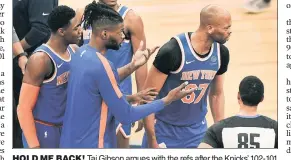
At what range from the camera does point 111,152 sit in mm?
4285

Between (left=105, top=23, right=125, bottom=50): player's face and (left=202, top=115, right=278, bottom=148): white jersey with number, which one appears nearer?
(left=105, top=23, right=125, bottom=50): player's face

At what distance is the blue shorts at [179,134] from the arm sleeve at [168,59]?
Result: 419mm

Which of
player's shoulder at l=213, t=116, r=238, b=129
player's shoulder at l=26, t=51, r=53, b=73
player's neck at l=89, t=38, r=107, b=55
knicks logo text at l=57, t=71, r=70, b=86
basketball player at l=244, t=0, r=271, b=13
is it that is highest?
basketball player at l=244, t=0, r=271, b=13

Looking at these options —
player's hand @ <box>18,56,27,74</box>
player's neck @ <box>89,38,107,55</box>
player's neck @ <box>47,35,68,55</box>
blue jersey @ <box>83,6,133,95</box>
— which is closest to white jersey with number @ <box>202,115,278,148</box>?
blue jersey @ <box>83,6,133,95</box>

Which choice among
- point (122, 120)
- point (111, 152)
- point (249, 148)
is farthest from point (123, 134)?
point (249, 148)

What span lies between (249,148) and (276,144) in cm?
20

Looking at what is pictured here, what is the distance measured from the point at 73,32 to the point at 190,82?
885 mm

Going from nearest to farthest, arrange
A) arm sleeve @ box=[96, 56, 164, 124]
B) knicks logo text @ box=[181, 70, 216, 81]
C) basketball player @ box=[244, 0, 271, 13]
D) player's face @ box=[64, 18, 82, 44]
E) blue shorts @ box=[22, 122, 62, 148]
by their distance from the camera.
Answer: arm sleeve @ box=[96, 56, 164, 124], player's face @ box=[64, 18, 82, 44], blue shorts @ box=[22, 122, 62, 148], knicks logo text @ box=[181, 70, 216, 81], basketball player @ box=[244, 0, 271, 13]

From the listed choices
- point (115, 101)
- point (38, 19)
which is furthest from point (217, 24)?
point (38, 19)

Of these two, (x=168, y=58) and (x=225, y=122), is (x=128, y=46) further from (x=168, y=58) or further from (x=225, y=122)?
(x=225, y=122)

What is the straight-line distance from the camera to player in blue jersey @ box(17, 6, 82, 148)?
4.05m

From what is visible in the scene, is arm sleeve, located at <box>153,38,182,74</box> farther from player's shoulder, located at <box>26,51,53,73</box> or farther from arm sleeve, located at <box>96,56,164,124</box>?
player's shoulder, located at <box>26,51,53,73</box>

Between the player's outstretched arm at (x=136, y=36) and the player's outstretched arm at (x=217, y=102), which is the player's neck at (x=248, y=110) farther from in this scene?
the player's outstretched arm at (x=136, y=36)

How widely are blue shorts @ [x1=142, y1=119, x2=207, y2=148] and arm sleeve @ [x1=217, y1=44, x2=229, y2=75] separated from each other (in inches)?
14.8
